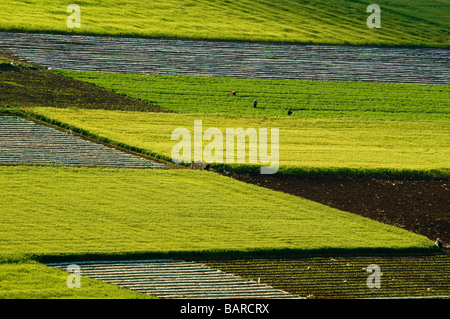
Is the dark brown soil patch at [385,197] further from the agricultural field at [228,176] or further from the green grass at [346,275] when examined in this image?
the green grass at [346,275]

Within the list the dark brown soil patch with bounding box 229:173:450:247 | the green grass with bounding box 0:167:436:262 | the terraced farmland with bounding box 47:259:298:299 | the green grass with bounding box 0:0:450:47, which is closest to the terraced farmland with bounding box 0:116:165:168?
the green grass with bounding box 0:167:436:262

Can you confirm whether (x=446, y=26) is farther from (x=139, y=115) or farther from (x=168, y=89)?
(x=139, y=115)

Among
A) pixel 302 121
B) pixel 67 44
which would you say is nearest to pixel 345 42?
pixel 302 121

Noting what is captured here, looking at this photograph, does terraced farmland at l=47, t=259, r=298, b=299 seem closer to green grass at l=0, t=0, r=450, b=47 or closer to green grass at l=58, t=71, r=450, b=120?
green grass at l=58, t=71, r=450, b=120

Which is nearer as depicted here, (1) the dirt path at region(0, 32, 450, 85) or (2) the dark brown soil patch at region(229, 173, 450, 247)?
(2) the dark brown soil patch at region(229, 173, 450, 247)

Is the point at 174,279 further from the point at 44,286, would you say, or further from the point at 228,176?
the point at 228,176
